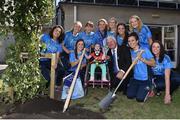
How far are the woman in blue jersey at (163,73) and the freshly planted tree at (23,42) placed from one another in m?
2.49

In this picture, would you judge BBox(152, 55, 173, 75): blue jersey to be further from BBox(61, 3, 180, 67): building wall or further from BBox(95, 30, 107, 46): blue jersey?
BBox(61, 3, 180, 67): building wall

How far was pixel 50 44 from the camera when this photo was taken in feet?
32.6

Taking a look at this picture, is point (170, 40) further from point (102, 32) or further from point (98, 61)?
point (98, 61)

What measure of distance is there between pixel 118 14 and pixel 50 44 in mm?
9538

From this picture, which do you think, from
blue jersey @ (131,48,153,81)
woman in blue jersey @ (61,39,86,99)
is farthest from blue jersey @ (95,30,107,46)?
blue jersey @ (131,48,153,81)

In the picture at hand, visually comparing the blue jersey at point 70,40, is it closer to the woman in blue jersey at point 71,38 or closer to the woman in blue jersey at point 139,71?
the woman in blue jersey at point 71,38

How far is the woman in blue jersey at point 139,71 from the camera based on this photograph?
916 centimetres

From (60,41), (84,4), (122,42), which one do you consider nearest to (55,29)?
(60,41)

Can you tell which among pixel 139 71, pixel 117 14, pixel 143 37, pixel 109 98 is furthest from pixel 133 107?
pixel 117 14

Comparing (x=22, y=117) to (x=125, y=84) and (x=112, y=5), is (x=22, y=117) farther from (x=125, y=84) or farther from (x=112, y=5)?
(x=112, y=5)

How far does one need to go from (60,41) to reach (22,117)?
9.46ft

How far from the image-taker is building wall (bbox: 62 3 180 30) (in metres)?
18.1

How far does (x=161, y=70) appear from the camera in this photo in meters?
9.34

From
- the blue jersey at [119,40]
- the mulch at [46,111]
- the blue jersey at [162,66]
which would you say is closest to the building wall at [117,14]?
the blue jersey at [119,40]
